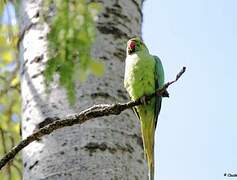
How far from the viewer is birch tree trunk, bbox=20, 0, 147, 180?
127 cm

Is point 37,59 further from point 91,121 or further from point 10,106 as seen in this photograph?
point 10,106

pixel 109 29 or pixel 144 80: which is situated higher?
pixel 109 29

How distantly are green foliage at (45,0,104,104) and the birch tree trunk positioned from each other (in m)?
0.15

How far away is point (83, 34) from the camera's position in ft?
3.95

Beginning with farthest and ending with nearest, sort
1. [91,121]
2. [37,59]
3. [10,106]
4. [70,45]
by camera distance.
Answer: [10,106] → [37,59] → [91,121] → [70,45]

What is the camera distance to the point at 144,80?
1358 millimetres

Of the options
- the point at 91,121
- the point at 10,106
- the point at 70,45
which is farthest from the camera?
the point at 10,106

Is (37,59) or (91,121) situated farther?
Result: (37,59)

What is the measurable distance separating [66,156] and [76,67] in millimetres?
210

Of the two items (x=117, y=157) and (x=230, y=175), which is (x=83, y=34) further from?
(x=230, y=175)

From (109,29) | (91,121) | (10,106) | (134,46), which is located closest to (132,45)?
(134,46)

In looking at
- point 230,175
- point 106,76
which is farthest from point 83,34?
point 230,175

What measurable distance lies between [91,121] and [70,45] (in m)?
0.22

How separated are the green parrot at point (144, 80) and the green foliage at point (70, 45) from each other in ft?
0.46
